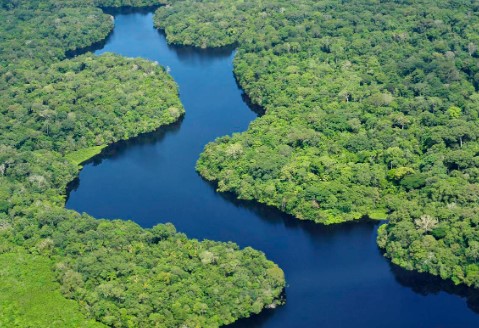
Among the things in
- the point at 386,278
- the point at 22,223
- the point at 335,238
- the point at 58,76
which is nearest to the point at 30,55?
the point at 58,76

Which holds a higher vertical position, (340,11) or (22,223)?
(340,11)

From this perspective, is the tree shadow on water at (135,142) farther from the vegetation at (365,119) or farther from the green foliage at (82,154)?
the vegetation at (365,119)

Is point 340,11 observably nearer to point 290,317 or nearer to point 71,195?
point 71,195

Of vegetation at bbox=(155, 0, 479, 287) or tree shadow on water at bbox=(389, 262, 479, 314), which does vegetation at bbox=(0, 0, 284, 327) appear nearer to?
tree shadow on water at bbox=(389, 262, 479, 314)

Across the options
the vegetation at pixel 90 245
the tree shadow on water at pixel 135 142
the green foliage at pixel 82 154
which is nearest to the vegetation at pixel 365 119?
the tree shadow on water at pixel 135 142

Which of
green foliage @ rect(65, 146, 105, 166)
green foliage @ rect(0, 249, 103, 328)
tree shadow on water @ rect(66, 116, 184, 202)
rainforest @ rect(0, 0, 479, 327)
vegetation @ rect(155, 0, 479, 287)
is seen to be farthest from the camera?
tree shadow on water @ rect(66, 116, 184, 202)

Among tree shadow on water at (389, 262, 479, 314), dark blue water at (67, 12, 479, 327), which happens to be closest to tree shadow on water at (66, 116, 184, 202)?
dark blue water at (67, 12, 479, 327)

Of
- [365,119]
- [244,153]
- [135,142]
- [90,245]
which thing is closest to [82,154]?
[135,142]
